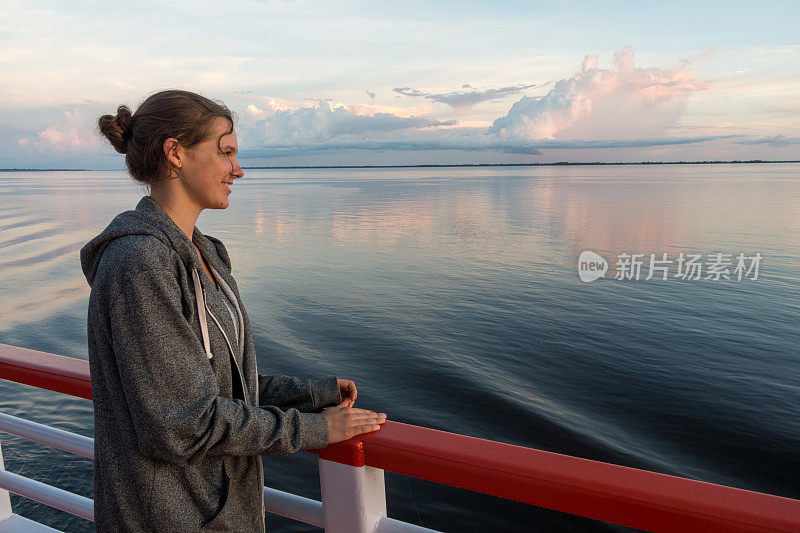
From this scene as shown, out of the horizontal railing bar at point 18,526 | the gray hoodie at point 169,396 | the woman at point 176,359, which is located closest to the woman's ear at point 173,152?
the woman at point 176,359

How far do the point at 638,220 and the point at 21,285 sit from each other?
24393 millimetres

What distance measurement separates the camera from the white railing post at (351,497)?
4.25 ft

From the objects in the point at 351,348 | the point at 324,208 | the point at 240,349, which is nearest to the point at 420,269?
the point at 351,348

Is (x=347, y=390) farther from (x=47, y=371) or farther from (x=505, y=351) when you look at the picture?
(x=505, y=351)

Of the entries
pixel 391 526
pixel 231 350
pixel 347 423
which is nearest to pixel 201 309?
pixel 231 350

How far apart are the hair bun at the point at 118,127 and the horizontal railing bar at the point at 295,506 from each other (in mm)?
896

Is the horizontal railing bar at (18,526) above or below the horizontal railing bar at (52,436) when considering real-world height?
below

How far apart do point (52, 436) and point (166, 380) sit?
2.87 feet

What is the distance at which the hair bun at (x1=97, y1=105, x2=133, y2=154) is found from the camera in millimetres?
1369

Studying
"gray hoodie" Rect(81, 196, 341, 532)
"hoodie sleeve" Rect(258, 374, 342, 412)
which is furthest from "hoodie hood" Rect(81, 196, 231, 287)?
"hoodie sleeve" Rect(258, 374, 342, 412)

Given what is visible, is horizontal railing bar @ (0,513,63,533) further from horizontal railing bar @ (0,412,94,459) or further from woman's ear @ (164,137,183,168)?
woman's ear @ (164,137,183,168)

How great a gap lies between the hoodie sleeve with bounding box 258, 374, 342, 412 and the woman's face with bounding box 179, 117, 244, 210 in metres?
0.50

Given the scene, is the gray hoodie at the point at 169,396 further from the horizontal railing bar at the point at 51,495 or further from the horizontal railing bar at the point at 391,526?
the horizontal railing bar at the point at 51,495

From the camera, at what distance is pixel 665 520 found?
0.96m
